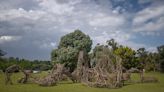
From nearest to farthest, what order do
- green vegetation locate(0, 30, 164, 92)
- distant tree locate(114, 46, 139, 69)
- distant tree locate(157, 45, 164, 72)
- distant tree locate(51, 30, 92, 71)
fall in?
1. green vegetation locate(0, 30, 164, 92)
2. distant tree locate(51, 30, 92, 71)
3. distant tree locate(114, 46, 139, 69)
4. distant tree locate(157, 45, 164, 72)

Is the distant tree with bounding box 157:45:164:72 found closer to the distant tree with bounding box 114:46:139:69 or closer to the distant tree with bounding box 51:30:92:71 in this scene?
Result: the distant tree with bounding box 114:46:139:69

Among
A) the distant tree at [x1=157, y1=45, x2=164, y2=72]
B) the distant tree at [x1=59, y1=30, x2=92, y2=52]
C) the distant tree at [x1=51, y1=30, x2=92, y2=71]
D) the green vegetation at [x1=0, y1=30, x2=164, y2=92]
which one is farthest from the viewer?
the distant tree at [x1=157, y1=45, x2=164, y2=72]

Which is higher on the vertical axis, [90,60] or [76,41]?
[76,41]

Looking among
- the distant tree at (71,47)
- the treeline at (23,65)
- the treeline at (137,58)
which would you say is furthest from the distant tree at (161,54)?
the distant tree at (71,47)

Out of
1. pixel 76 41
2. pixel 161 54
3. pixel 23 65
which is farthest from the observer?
pixel 23 65

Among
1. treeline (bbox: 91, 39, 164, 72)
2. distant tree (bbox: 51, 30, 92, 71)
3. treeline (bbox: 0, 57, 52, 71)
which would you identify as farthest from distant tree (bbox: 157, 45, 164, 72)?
distant tree (bbox: 51, 30, 92, 71)

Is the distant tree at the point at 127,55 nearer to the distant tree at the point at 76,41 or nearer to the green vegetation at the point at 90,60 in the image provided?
the green vegetation at the point at 90,60

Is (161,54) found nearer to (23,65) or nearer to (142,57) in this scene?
(142,57)

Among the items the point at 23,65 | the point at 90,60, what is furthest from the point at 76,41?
the point at 23,65

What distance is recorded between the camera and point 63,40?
45344mm

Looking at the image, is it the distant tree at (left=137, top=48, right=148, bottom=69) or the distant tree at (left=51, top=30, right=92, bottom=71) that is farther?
the distant tree at (left=137, top=48, right=148, bottom=69)

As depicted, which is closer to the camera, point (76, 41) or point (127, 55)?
point (76, 41)

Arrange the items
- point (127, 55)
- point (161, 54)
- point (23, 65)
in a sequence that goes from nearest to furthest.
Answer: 1. point (127, 55)
2. point (161, 54)
3. point (23, 65)

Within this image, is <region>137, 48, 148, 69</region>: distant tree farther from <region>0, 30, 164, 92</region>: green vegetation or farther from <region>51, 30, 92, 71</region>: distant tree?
<region>51, 30, 92, 71</region>: distant tree
